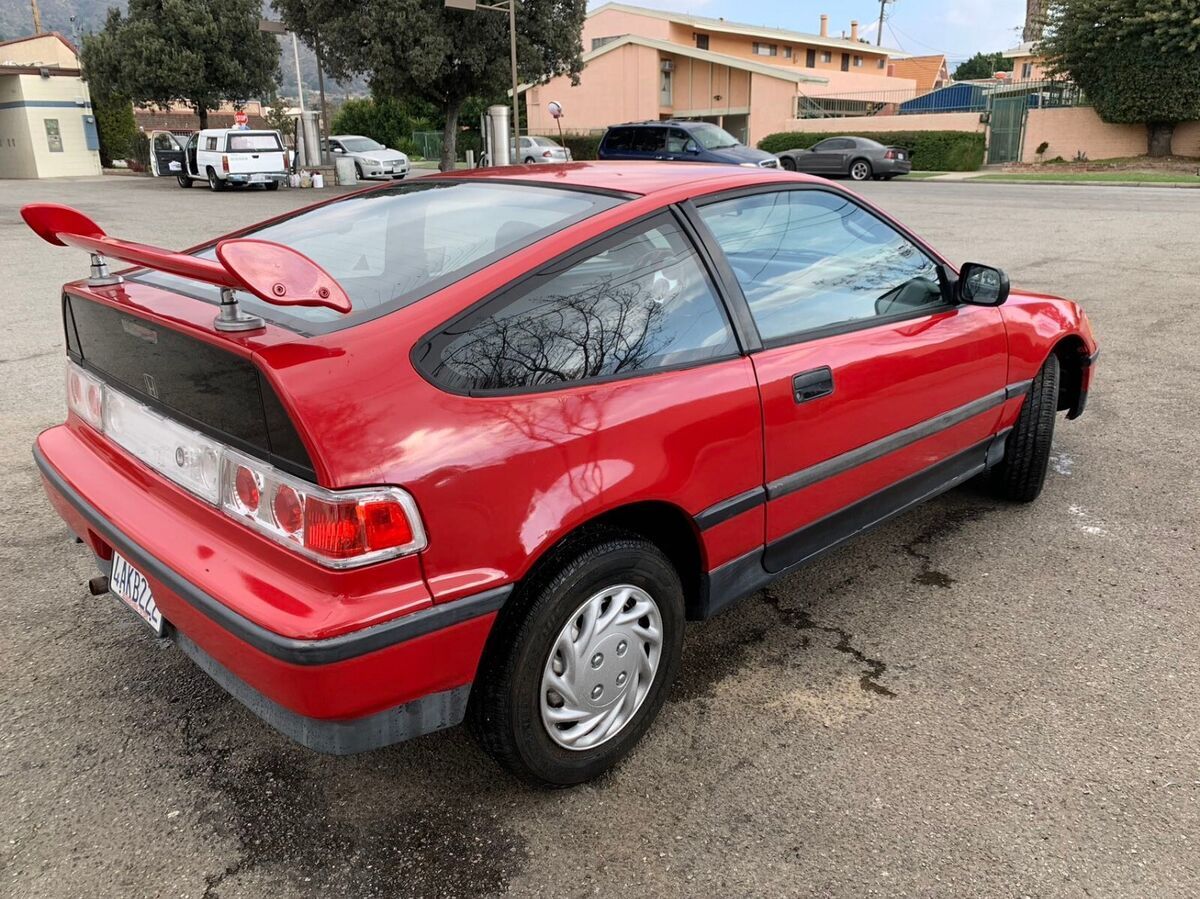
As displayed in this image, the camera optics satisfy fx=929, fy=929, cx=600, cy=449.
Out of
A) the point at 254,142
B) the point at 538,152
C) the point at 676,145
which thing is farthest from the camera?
the point at 538,152

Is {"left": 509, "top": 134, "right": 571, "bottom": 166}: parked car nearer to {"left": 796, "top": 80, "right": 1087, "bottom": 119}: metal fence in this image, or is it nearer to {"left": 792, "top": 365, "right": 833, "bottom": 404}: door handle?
{"left": 796, "top": 80, "right": 1087, "bottom": 119}: metal fence

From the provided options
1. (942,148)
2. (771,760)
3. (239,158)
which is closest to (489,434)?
(771,760)

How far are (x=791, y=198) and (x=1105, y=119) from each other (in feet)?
108

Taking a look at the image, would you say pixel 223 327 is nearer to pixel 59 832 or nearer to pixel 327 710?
pixel 327 710

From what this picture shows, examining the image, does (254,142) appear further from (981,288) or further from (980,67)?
(980,67)

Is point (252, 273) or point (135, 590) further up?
point (252, 273)

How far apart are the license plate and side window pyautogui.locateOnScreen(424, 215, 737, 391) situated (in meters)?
0.95

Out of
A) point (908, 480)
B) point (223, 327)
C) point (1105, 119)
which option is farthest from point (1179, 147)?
point (223, 327)

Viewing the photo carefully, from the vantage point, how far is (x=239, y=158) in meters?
25.1

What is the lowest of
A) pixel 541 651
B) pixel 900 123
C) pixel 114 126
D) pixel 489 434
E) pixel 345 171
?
pixel 541 651

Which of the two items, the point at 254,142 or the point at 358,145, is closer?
the point at 254,142

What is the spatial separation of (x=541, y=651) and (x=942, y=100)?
4165 centimetres

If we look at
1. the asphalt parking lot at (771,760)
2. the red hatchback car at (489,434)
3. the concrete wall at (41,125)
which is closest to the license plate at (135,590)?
the red hatchback car at (489,434)

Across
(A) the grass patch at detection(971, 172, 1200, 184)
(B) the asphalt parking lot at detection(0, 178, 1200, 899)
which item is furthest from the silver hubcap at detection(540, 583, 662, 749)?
(A) the grass patch at detection(971, 172, 1200, 184)
